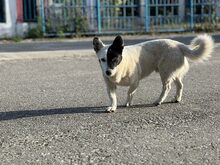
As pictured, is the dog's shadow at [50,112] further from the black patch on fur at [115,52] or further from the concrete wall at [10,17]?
the concrete wall at [10,17]

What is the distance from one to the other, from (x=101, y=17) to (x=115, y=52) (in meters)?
13.1

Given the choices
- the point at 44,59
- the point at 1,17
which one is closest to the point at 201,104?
the point at 44,59

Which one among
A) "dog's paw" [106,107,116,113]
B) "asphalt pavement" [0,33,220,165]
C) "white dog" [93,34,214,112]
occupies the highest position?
"white dog" [93,34,214,112]

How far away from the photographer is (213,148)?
173 inches

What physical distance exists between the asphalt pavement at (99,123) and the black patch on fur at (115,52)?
0.73 meters

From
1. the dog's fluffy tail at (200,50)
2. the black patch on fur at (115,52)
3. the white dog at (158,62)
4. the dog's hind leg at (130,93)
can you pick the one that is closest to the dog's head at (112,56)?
the black patch on fur at (115,52)

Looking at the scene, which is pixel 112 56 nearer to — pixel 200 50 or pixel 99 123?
pixel 99 123

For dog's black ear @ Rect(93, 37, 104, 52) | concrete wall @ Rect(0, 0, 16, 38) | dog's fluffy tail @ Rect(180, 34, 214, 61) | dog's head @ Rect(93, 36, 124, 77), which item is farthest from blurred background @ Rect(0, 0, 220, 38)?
dog's head @ Rect(93, 36, 124, 77)

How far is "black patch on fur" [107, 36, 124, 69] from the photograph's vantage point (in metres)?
5.39

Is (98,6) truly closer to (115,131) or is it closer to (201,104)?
(201,104)

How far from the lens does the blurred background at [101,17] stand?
1778 centimetres

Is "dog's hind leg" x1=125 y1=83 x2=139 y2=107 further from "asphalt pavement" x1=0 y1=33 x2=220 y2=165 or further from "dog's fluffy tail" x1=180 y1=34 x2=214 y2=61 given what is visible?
"dog's fluffy tail" x1=180 y1=34 x2=214 y2=61

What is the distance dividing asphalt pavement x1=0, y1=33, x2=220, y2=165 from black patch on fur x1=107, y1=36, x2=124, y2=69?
727 millimetres

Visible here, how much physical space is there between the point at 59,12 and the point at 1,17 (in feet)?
→ 8.38
